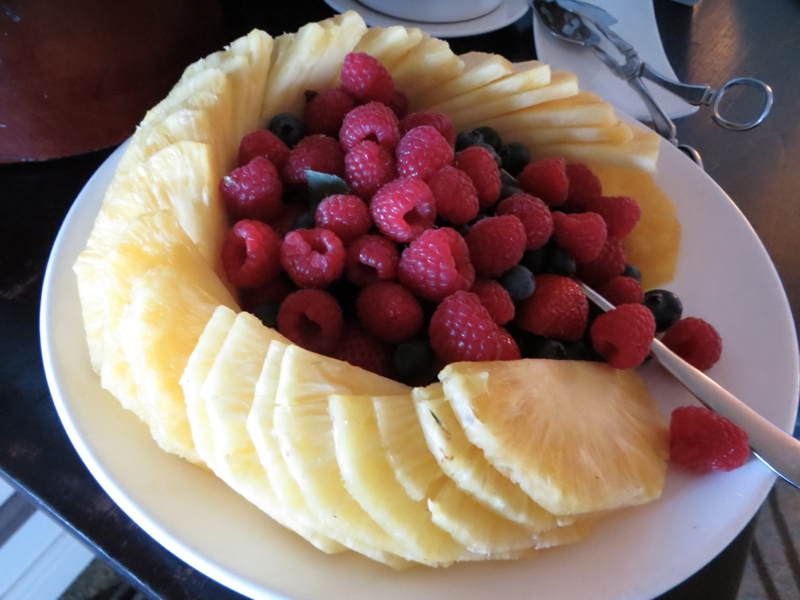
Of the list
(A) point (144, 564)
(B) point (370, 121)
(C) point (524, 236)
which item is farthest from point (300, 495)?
(B) point (370, 121)

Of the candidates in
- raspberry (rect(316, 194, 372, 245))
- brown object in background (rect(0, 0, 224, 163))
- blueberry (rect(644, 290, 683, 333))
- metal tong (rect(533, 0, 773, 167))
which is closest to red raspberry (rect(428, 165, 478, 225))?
raspberry (rect(316, 194, 372, 245))

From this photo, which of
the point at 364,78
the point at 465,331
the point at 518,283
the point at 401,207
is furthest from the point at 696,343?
the point at 364,78

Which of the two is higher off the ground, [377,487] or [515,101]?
[515,101]

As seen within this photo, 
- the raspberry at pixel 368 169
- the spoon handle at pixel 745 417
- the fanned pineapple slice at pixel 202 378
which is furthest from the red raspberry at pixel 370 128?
the spoon handle at pixel 745 417

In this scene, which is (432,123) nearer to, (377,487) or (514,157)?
(514,157)

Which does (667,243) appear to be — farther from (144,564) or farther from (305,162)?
(144,564)

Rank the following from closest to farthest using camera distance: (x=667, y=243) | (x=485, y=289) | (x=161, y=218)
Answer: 1. (x=161, y=218)
2. (x=485, y=289)
3. (x=667, y=243)
